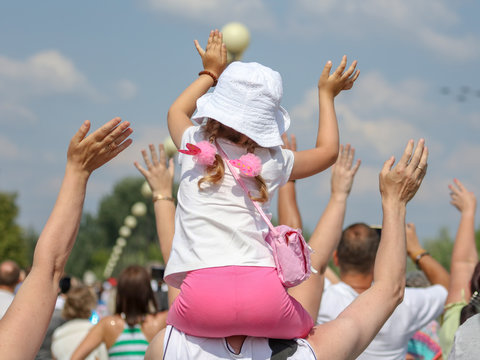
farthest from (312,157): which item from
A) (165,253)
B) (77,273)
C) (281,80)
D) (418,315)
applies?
(77,273)

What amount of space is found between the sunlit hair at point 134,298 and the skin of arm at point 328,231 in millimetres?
2551

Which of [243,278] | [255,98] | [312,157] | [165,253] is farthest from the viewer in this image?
[165,253]

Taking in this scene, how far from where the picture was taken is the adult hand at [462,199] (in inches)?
213

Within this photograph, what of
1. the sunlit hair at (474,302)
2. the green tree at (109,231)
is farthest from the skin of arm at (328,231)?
the green tree at (109,231)

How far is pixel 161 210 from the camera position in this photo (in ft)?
12.6

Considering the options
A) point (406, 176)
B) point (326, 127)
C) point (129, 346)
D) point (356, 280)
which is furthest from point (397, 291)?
point (129, 346)

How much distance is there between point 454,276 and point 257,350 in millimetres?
2533

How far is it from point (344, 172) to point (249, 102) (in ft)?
5.52

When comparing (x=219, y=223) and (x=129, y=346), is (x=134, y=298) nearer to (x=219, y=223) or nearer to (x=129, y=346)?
(x=129, y=346)

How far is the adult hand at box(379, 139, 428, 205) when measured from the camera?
3.00 metres

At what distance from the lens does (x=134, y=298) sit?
629 cm

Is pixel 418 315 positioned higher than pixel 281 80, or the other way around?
pixel 281 80

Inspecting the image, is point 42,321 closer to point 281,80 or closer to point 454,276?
point 281,80

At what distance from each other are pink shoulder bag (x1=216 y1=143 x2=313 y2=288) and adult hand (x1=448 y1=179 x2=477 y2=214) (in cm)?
298
